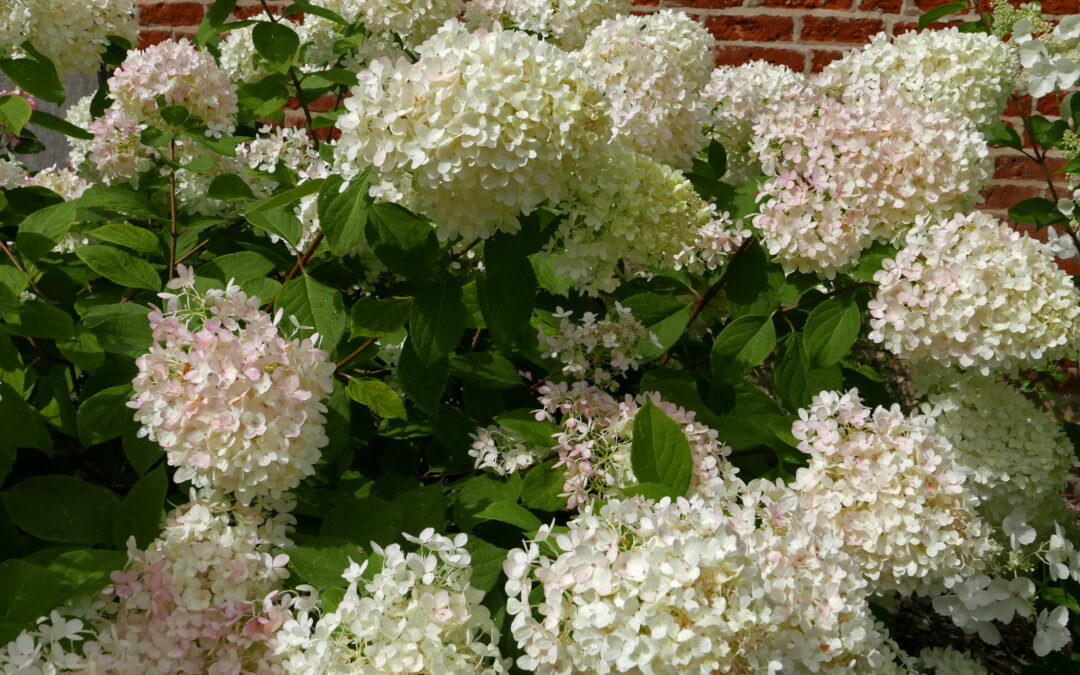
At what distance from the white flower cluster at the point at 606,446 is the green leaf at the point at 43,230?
92cm

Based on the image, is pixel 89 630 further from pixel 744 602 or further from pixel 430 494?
pixel 744 602

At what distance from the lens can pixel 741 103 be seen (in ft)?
7.24

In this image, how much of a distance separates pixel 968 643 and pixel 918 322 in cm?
146

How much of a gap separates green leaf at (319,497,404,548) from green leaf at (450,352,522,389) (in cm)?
38

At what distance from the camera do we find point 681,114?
5.98ft

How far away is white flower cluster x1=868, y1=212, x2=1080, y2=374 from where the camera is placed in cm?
141

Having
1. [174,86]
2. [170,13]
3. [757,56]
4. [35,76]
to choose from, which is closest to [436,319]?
[174,86]

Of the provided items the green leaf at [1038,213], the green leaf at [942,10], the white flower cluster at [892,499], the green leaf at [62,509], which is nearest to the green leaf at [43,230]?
the green leaf at [62,509]

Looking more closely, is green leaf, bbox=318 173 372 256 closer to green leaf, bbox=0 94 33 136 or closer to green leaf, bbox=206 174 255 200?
green leaf, bbox=206 174 255 200

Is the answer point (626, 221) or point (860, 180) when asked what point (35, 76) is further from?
point (860, 180)

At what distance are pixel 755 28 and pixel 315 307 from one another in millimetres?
2576

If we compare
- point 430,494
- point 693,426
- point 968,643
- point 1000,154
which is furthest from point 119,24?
point 1000,154

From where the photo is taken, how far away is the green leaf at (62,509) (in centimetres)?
118

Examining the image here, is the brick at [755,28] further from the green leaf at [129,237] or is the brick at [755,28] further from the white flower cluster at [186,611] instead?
the white flower cluster at [186,611]
